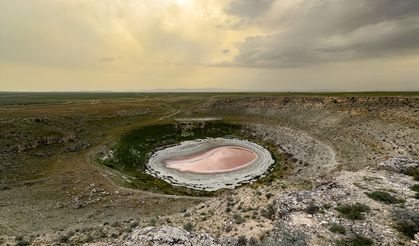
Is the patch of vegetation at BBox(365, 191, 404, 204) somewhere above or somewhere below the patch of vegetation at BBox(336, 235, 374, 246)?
above

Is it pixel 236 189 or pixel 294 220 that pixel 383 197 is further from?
pixel 236 189

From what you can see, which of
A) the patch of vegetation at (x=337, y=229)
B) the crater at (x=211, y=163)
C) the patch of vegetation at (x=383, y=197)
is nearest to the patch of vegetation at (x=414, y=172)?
the patch of vegetation at (x=383, y=197)

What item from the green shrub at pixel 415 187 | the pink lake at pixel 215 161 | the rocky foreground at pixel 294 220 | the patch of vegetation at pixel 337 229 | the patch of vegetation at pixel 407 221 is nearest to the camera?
the patch of vegetation at pixel 407 221

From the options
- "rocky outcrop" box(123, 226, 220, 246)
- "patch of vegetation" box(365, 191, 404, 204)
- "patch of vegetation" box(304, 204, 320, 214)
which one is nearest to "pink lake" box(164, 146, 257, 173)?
"patch of vegetation" box(365, 191, 404, 204)

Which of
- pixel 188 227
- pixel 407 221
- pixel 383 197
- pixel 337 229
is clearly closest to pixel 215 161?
pixel 188 227

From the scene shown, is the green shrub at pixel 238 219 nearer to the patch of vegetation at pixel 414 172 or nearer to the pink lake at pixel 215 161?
the patch of vegetation at pixel 414 172

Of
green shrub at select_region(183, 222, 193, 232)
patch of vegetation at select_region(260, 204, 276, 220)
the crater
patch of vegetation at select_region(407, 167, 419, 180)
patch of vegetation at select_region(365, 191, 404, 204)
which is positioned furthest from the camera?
the crater

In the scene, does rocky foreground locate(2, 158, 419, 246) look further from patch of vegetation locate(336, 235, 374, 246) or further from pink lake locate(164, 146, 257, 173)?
pink lake locate(164, 146, 257, 173)
